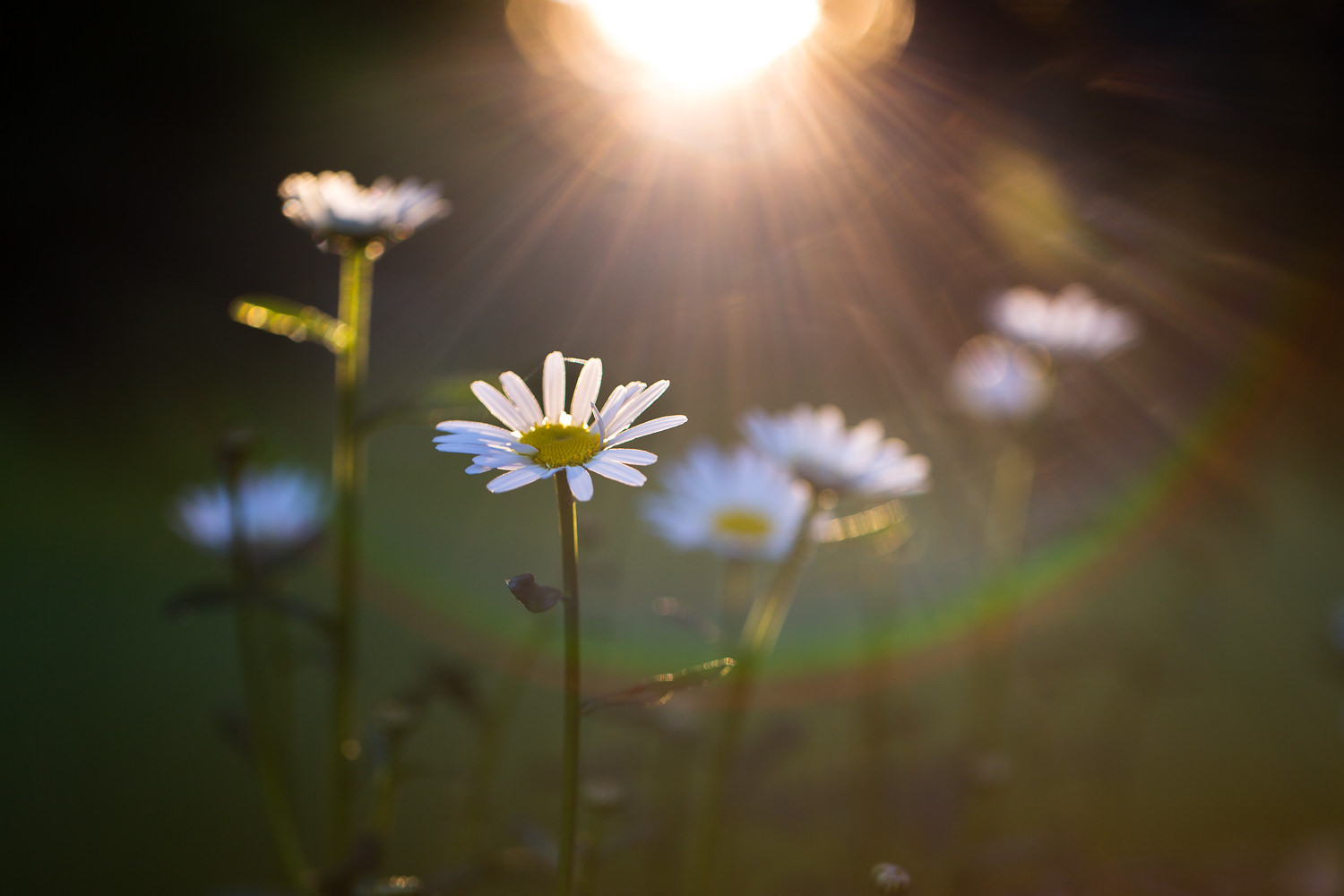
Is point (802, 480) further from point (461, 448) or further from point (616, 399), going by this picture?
point (461, 448)

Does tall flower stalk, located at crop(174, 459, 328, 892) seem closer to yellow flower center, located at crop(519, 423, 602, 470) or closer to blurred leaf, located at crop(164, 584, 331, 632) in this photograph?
blurred leaf, located at crop(164, 584, 331, 632)

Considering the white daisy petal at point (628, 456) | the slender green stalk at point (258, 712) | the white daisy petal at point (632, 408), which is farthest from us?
the slender green stalk at point (258, 712)

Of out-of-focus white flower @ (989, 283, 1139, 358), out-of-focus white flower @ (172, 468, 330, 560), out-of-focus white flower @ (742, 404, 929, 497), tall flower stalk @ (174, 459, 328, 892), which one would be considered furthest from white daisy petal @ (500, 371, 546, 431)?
out-of-focus white flower @ (989, 283, 1139, 358)

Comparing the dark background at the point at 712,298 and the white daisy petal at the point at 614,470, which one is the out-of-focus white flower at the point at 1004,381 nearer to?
the dark background at the point at 712,298

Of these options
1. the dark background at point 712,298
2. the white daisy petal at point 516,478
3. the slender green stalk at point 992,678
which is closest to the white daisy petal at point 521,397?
the white daisy petal at point 516,478

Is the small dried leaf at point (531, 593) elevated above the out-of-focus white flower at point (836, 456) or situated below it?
below

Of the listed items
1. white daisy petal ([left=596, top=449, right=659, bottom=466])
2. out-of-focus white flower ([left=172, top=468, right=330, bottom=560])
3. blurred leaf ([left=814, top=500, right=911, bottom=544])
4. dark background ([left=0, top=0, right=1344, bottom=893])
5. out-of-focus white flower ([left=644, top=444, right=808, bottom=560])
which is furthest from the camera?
dark background ([left=0, top=0, right=1344, bottom=893])

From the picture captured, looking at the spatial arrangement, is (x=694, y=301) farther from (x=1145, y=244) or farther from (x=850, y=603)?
(x=1145, y=244)
